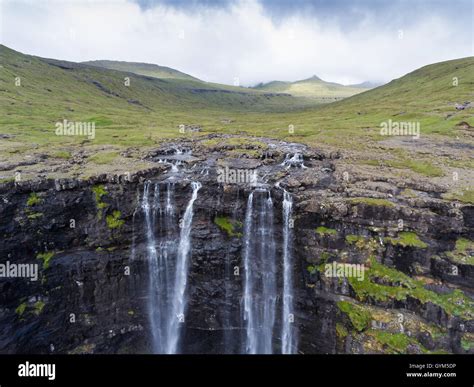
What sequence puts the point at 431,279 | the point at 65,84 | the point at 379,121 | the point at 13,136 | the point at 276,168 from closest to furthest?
the point at 431,279
the point at 276,168
the point at 13,136
the point at 379,121
the point at 65,84

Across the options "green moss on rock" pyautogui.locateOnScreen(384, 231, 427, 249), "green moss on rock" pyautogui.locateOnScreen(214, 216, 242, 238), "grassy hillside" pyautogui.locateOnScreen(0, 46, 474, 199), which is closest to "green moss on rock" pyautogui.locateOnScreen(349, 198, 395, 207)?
"green moss on rock" pyautogui.locateOnScreen(384, 231, 427, 249)

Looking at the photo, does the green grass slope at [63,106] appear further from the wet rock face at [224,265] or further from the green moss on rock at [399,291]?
the green moss on rock at [399,291]

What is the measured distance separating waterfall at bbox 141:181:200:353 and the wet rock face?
1003 mm

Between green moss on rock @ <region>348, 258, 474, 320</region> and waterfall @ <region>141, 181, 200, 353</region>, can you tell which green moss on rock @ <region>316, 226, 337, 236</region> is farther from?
waterfall @ <region>141, 181, 200, 353</region>

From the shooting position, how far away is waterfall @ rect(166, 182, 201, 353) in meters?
43.7

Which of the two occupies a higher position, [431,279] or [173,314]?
[431,279]

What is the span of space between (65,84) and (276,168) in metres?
161

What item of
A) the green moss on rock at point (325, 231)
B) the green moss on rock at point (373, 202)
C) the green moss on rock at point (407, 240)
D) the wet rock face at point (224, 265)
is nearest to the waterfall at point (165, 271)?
the wet rock face at point (224, 265)

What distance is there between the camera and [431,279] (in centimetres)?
3428

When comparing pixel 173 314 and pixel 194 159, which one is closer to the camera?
pixel 173 314

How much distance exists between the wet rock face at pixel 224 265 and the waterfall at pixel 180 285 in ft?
2.97
